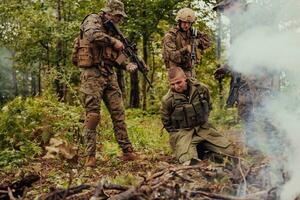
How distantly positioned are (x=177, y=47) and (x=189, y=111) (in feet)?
5.58

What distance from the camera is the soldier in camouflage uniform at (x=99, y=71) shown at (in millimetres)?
6149

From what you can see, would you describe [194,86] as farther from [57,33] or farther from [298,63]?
[57,33]

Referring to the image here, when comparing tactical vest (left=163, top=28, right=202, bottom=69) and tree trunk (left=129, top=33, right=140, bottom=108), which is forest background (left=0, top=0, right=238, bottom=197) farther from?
tactical vest (left=163, top=28, right=202, bottom=69)

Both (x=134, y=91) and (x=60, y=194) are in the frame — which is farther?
(x=134, y=91)

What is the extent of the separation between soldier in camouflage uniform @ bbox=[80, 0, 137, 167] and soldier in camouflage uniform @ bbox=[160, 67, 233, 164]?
0.85m

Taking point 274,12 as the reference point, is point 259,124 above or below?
below

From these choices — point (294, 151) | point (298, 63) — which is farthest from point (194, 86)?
point (294, 151)

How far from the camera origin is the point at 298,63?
5285 mm

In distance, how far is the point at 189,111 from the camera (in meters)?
5.81

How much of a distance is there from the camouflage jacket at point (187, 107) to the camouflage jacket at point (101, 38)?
1005mm

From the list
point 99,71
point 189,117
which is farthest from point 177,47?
point 189,117

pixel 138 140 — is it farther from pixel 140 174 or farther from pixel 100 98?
pixel 140 174

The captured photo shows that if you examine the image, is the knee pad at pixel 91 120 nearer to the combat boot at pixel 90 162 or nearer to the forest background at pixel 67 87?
the combat boot at pixel 90 162

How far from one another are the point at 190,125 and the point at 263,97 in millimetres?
990
